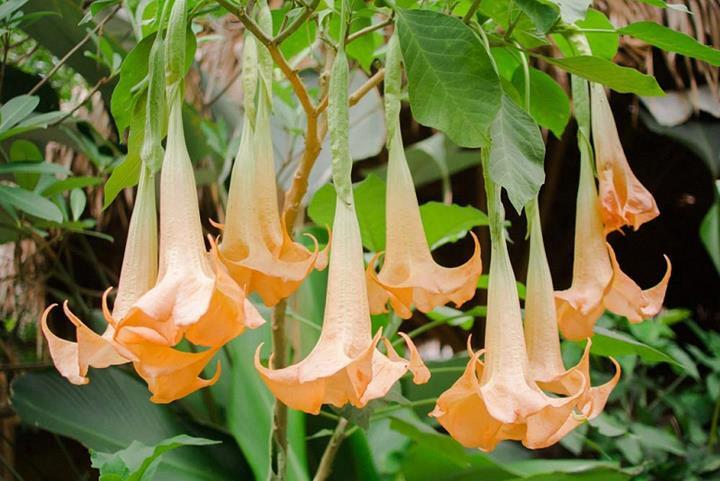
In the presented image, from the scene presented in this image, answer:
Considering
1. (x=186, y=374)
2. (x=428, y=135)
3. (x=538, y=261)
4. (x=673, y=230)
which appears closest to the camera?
(x=186, y=374)

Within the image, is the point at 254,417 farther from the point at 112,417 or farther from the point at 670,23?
the point at 670,23

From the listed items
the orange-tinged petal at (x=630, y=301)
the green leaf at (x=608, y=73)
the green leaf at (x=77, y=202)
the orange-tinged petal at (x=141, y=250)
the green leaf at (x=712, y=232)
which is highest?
the orange-tinged petal at (x=141, y=250)

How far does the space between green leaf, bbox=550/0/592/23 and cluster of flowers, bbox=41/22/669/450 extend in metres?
0.10

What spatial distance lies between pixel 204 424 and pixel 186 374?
0.67m

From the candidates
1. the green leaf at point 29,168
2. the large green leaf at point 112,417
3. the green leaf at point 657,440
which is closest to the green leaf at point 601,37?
the green leaf at point 29,168

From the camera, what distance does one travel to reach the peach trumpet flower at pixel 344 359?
34 centimetres

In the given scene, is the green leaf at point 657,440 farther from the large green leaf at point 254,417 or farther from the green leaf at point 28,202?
the green leaf at point 28,202

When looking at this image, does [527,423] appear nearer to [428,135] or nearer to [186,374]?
[186,374]

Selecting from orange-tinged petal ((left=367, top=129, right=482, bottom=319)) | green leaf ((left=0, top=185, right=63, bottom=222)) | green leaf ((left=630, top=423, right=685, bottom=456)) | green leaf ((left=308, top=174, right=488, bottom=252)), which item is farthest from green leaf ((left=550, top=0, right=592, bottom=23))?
green leaf ((left=630, top=423, right=685, bottom=456))

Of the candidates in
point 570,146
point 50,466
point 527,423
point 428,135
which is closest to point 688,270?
point 570,146

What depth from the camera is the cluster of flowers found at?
0.35 metres

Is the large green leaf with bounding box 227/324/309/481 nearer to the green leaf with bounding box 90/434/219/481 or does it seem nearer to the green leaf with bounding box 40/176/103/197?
the green leaf with bounding box 40/176/103/197

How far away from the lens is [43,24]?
1021 mm

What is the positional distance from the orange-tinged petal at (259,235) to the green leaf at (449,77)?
0.10m
